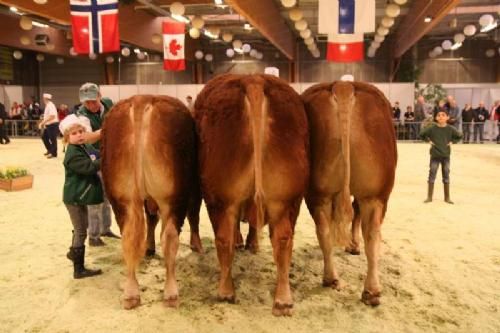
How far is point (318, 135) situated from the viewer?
3.64 m

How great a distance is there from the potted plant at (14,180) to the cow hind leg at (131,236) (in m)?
5.74

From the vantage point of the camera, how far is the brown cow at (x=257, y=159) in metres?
3.33

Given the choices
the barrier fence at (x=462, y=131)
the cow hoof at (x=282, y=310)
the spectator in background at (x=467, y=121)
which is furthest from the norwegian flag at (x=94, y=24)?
the spectator in background at (x=467, y=121)

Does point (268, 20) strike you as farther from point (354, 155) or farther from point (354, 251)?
point (354, 155)

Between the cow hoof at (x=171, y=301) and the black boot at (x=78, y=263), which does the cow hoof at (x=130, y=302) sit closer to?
the cow hoof at (x=171, y=301)

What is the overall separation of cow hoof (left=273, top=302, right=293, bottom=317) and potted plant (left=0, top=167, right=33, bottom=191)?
6.63 meters

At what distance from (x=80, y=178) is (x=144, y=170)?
97 centimetres

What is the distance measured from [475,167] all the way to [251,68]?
18514mm

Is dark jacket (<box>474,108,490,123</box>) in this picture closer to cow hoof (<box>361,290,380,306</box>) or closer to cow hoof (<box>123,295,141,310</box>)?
cow hoof (<box>361,290,380,306</box>)

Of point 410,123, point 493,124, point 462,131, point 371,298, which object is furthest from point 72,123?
point 493,124

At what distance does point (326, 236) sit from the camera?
3889 millimetres

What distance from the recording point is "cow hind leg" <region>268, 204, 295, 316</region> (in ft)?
11.2


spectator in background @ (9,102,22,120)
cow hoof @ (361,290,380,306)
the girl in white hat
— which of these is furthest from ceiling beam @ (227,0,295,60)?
spectator in background @ (9,102,22,120)

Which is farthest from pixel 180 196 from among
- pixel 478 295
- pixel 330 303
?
pixel 478 295
